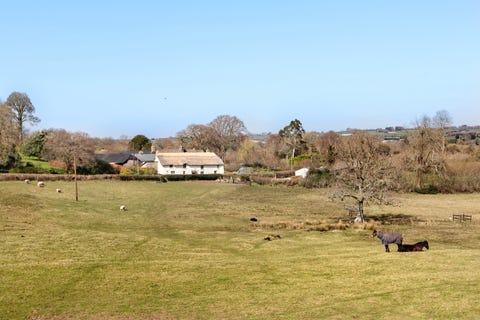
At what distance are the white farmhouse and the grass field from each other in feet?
187

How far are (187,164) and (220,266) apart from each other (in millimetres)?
87493

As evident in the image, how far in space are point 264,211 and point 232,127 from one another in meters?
97.1

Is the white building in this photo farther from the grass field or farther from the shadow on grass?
the grass field

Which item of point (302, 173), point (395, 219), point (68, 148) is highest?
point (68, 148)

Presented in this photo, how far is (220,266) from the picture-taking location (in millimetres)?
29641

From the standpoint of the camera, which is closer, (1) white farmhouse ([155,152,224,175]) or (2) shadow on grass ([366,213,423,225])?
(2) shadow on grass ([366,213,423,225])

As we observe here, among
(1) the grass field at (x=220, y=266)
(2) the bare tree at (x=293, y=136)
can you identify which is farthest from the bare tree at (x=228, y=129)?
(1) the grass field at (x=220, y=266)

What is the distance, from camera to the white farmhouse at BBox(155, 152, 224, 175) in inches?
4540

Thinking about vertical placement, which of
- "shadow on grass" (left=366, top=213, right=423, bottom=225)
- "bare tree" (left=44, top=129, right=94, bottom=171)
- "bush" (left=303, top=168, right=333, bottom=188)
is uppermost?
"bare tree" (left=44, top=129, right=94, bottom=171)

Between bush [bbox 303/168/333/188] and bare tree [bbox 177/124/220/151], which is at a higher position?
bare tree [bbox 177/124/220/151]

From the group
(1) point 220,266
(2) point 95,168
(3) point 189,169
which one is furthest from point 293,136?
(1) point 220,266

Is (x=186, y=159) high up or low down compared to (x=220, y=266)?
up

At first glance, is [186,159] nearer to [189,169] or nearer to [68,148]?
[189,169]

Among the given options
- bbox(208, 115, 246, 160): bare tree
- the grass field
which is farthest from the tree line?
the grass field
